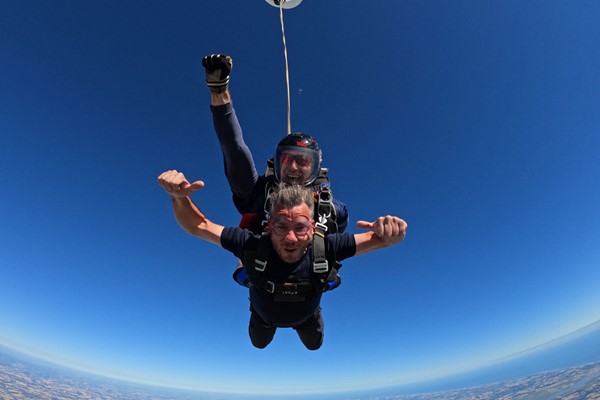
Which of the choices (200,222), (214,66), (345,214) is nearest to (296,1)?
(214,66)

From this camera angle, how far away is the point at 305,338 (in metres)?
3.06

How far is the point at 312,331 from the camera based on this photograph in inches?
115

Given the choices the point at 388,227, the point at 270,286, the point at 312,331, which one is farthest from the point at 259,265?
the point at 312,331

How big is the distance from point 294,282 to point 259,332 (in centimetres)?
133

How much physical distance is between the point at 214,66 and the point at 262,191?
3.32 feet

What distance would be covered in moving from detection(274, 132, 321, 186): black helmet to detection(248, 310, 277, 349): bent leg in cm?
137

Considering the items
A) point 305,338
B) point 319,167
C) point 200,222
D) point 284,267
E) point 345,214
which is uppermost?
point 319,167

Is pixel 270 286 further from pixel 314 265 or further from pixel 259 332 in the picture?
pixel 259 332

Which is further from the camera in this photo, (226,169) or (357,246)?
(226,169)

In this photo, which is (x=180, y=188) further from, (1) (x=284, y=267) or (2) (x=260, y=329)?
(2) (x=260, y=329)

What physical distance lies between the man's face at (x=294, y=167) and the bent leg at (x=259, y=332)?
1313mm

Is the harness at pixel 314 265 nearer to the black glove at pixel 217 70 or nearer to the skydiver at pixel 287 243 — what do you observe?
the skydiver at pixel 287 243

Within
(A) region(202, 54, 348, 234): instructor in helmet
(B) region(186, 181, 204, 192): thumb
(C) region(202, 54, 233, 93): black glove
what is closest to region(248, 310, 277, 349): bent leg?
(A) region(202, 54, 348, 234): instructor in helmet

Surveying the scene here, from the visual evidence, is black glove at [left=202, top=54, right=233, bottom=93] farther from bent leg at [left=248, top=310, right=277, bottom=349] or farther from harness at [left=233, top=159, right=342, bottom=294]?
bent leg at [left=248, top=310, right=277, bottom=349]
